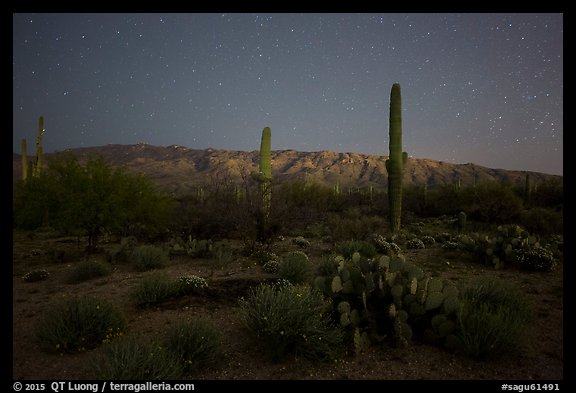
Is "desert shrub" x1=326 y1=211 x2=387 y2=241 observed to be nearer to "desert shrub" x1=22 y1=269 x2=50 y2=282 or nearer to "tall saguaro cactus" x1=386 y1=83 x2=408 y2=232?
"tall saguaro cactus" x1=386 y1=83 x2=408 y2=232

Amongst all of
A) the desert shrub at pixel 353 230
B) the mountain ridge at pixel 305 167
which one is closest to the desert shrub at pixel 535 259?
the desert shrub at pixel 353 230

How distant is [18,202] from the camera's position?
1485 cm

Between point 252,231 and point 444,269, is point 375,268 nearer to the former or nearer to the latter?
point 444,269

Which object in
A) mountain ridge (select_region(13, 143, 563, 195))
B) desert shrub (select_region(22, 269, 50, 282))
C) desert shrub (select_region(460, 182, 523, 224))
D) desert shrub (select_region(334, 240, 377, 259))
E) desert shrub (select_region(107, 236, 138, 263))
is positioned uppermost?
mountain ridge (select_region(13, 143, 563, 195))

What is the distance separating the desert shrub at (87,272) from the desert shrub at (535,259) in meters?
12.9

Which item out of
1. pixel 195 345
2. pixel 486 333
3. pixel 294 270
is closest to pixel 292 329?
pixel 195 345

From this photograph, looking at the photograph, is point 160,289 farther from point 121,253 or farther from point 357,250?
point 357,250

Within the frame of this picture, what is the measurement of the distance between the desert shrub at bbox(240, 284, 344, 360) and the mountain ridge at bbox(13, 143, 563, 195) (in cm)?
9398

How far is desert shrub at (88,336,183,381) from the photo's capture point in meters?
3.87

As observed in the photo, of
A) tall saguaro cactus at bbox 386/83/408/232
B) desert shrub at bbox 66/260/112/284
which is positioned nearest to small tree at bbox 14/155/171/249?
desert shrub at bbox 66/260/112/284

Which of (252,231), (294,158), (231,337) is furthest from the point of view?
(294,158)

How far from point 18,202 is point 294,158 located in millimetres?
140372

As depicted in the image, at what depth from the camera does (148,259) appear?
11.1 m
